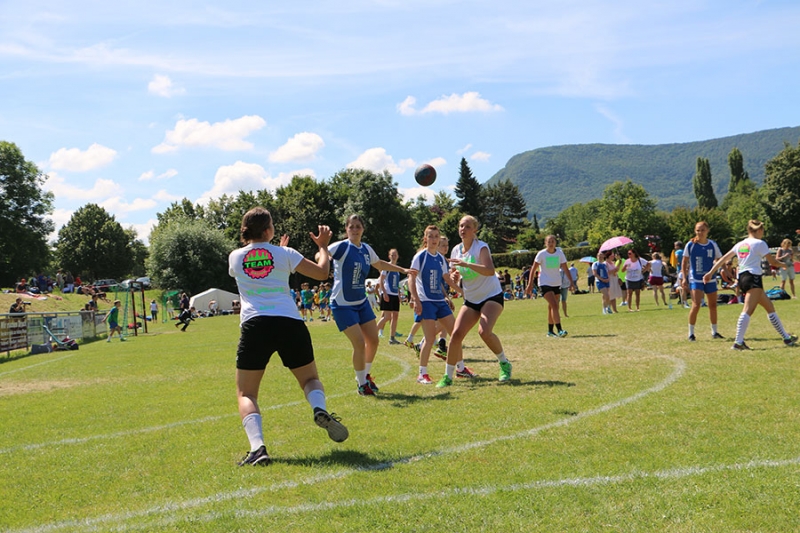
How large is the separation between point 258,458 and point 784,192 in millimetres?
75634

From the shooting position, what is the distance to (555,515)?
3.71m

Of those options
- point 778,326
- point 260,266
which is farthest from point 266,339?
point 778,326

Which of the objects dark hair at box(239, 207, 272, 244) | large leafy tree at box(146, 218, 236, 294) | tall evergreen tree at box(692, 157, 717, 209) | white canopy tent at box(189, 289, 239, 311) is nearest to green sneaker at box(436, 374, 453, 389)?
dark hair at box(239, 207, 272, 244)

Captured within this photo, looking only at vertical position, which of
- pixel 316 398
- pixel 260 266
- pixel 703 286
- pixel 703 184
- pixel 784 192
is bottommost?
pixel 316 398

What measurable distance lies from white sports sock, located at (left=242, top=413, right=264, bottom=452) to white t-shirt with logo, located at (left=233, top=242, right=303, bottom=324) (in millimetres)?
804

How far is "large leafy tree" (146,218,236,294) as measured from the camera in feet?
206

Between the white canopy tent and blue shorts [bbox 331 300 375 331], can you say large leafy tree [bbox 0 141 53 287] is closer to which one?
the white canopy tent

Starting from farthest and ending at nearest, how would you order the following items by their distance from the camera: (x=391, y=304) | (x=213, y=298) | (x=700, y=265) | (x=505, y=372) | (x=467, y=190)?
(x=467, y=190), (x=213, y=298), (x=391, y=304), (x=700, y=265), (x=505, y=372)

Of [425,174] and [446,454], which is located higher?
[425,174]

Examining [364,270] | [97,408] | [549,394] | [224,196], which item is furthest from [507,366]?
[224,196]

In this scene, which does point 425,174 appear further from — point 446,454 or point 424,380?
point 446,454

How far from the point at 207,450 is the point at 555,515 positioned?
3.34 metres

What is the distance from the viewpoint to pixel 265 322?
541 cm

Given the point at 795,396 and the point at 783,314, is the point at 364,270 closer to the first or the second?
the point at 795,396
